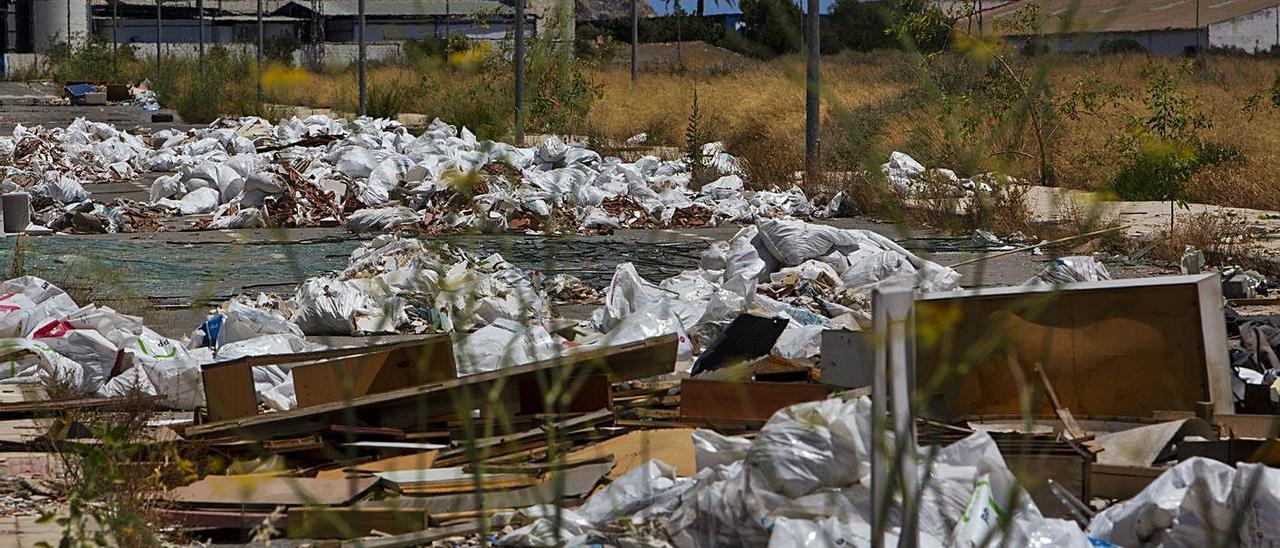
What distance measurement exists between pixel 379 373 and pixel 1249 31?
4979 centimetres

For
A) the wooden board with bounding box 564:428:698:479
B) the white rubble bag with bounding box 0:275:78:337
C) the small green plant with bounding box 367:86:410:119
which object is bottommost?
the wooden board with bounding box 564:428:698:479

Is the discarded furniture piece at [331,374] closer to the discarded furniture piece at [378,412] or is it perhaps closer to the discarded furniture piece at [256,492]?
the discarded furniture piece at [378,412]

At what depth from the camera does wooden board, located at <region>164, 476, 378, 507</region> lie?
3.68 metres

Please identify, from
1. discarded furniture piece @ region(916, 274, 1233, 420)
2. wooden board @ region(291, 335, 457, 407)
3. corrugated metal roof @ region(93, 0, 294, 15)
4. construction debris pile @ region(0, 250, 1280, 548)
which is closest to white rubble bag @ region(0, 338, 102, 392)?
construction debris pile @ region(0, 250, 1280, 548)

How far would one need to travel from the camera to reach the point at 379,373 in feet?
15.3

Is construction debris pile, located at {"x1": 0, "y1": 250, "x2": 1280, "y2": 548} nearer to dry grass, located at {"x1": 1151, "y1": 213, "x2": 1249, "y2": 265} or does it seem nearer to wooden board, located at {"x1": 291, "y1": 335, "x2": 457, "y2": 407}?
wooden board, located at {"x1": 291, "y1": 335, "x2": 457, "y2": 407}

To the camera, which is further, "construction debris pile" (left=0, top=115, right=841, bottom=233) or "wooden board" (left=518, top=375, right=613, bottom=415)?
"construction debris pile" (left=0, top=115, right=841, bottom=233)

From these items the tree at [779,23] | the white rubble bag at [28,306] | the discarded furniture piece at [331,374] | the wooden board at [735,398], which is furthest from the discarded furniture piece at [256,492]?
the tree at [779,23]

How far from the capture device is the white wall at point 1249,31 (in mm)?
47312

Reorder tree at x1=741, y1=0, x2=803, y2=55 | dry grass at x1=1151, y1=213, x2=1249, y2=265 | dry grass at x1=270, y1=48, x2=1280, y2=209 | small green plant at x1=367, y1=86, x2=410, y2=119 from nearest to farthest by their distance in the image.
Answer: tree at x1=741, y1=0, x2=803, y2=55 → dry grass at x1=1151, y1=213, x2=1249, y2=265 → dry grass at x1=270, y1=48, x2=1280, y2=209 → small green plant at x1=367, y1=86, x2=410, y2=119

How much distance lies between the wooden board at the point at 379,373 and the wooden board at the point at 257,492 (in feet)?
2.16

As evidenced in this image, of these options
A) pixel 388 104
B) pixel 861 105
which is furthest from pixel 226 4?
pixel 861 105

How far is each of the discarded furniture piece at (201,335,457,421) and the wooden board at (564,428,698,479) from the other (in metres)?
0.61

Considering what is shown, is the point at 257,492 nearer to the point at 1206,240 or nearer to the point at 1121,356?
the point at 1121,356
